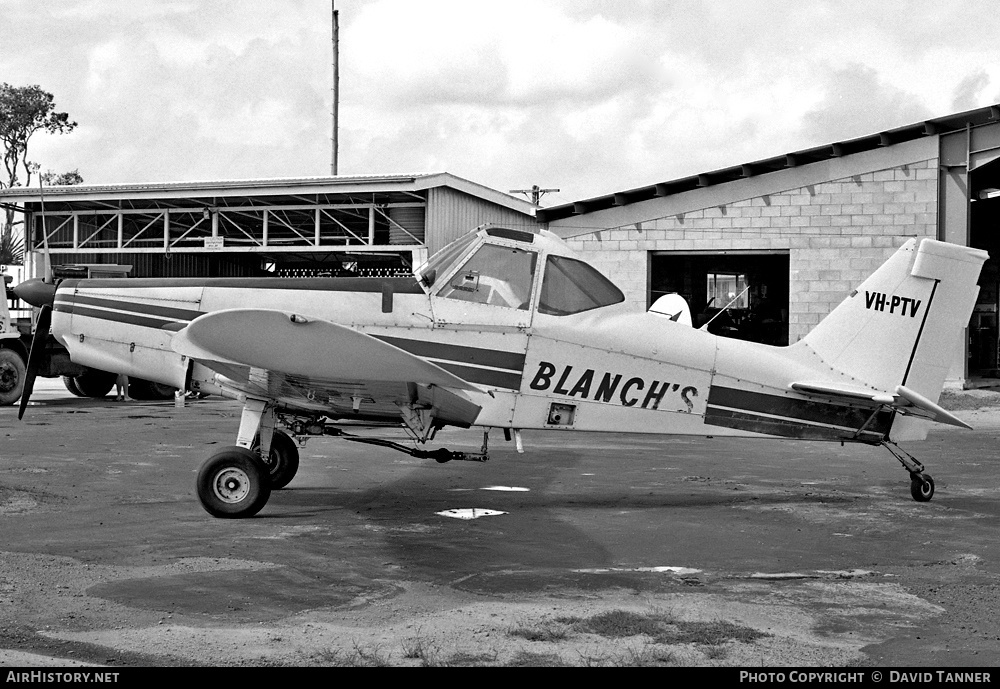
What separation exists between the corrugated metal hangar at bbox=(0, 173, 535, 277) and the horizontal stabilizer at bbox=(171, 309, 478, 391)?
18120 millimetres

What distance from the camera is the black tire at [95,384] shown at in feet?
66.9

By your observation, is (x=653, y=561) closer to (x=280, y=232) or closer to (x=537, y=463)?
(x=537, y=463)

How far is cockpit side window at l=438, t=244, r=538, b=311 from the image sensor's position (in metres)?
7.88

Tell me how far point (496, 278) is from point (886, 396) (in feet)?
12.0

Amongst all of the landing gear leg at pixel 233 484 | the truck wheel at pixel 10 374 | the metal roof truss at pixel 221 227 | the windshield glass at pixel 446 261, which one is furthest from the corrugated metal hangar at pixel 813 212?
the landing gear leg at pixel 233 484

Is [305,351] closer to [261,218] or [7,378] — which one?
[7,378]

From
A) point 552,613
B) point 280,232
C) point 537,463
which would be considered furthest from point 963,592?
point 280,232

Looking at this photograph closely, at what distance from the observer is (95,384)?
20.5 metres

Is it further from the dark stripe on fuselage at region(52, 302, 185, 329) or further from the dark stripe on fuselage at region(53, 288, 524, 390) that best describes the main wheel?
the dark stripe on fuselage at region(52, 302, 185, 329)

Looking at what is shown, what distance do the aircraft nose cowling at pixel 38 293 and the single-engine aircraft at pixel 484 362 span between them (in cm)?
3

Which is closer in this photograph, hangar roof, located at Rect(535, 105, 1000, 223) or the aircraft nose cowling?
the aircraft nose cowling

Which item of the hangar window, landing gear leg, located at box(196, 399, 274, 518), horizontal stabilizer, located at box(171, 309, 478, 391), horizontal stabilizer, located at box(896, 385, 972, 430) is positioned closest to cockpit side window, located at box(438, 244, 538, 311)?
horizontal stabilizer, located at box(171, 309, 478, 391)

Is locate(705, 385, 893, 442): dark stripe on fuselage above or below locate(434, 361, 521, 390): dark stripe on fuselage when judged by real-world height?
below

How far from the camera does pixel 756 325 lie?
2927 cm
